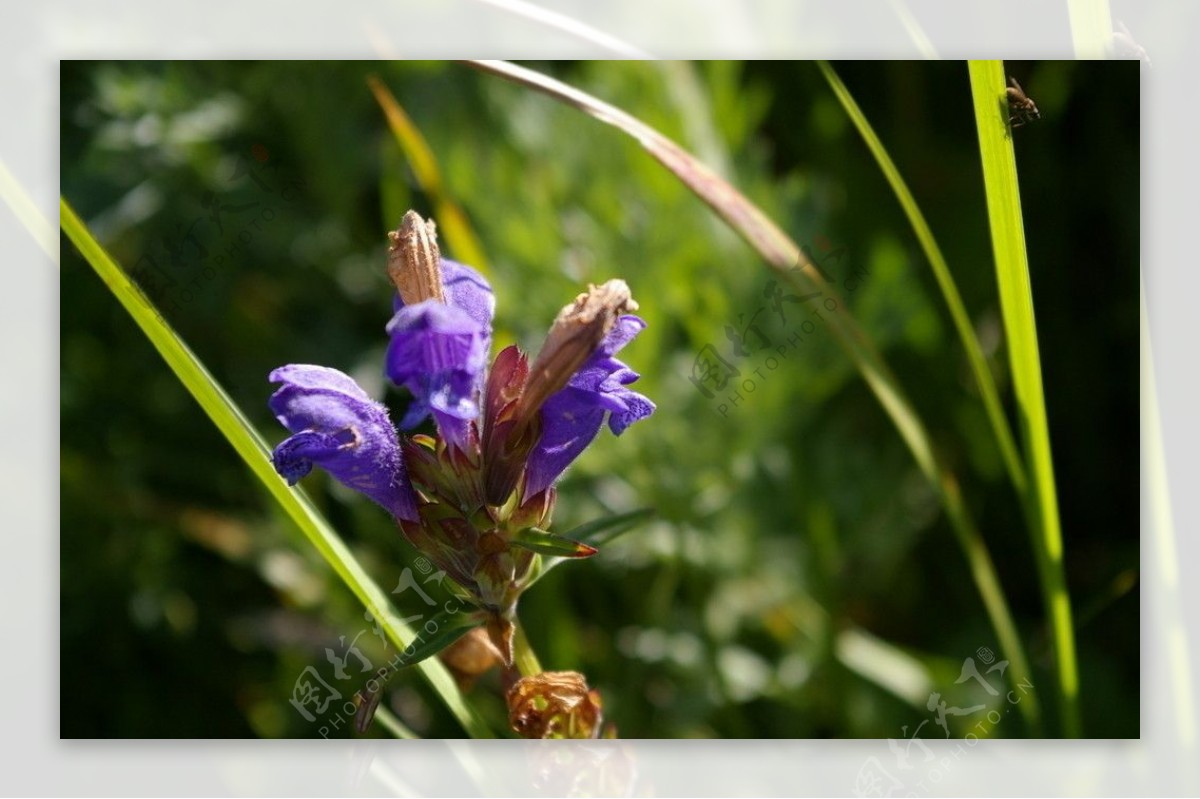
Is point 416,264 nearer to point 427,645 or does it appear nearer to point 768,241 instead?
point 427,645

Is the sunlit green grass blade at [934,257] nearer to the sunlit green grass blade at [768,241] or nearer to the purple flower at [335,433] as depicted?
the sunlit green grass blade at [768,241]

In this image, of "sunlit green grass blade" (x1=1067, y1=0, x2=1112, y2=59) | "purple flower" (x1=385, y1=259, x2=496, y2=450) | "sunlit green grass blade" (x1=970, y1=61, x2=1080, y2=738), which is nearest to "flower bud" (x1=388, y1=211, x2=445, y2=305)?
"purple flower" (x1=385, y1=259, x2=496, y2=450)

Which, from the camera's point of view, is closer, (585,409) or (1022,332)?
(585,409)

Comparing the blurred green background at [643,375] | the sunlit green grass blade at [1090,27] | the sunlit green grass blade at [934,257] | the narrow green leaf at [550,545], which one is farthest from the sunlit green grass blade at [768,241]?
the narrow green leaf at [550,545]

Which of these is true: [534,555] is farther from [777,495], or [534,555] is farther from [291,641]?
[291,641]

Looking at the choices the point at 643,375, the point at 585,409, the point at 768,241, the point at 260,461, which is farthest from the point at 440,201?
the point at 585,409

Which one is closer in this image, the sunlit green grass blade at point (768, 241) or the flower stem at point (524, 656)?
the flower stem at point (524, 656)

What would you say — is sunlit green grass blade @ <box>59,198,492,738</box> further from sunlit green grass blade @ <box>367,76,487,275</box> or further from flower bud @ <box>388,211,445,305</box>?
sunlit green grass blade @ <box>367,76,487,275</box>
